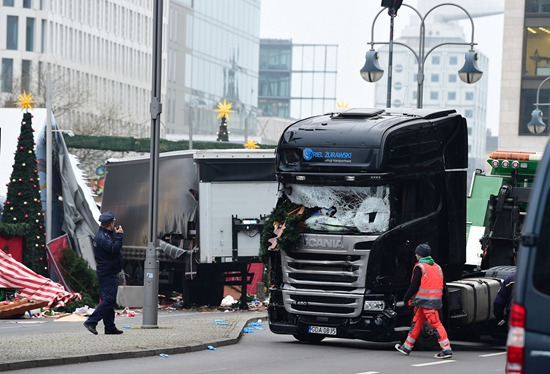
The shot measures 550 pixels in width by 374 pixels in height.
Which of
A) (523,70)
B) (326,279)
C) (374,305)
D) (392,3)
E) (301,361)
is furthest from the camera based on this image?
(523,70)

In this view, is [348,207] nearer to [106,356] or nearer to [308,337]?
[308,337]

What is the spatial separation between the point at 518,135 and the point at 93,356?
6009 centimetres

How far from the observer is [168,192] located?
29281 mm

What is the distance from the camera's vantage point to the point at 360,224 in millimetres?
19391

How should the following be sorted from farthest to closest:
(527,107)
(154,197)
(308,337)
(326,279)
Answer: (527,107) → (154,197) → (308,337) → (326,279)

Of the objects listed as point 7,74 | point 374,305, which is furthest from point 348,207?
point 7,74

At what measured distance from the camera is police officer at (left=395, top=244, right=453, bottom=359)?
1845cm

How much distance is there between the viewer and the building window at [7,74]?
95950 mm

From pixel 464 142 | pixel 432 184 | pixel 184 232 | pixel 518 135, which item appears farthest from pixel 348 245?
pixel 518 135

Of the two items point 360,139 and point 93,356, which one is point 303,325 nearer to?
point 360,139

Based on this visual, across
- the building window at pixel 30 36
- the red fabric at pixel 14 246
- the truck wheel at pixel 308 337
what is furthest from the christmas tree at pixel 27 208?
the building window at pixel 30 36

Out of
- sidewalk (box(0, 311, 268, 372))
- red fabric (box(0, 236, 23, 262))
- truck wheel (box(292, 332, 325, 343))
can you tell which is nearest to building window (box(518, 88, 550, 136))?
red fabric (box(0, 236, 23, 262))

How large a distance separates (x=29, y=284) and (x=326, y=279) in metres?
11.3

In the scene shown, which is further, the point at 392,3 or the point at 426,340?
the point at 392,3
